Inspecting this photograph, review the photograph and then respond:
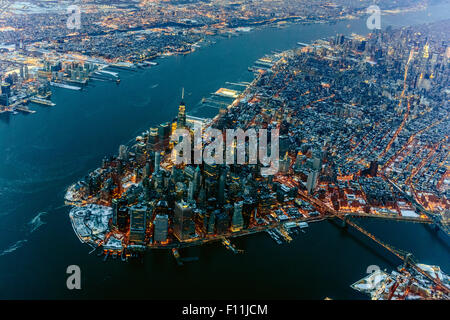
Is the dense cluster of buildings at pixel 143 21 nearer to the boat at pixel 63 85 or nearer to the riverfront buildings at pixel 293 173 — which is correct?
the boat at pixel 63 85

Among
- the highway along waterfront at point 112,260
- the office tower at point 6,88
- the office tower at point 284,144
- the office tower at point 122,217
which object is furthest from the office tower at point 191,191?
the office tower at point 6,88

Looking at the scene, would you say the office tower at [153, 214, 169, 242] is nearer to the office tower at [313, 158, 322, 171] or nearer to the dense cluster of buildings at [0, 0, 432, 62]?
the office tower at [313, 158, 322, 171]

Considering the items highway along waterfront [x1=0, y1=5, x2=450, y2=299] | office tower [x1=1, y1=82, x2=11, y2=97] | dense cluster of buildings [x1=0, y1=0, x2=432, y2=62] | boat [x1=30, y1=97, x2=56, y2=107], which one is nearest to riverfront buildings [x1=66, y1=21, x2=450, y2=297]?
highway along waterfront [x1=0, y1=5, x2=450, y2=299]

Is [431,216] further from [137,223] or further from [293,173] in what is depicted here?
[137,223]

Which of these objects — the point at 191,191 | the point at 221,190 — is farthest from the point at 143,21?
the point at 191,191

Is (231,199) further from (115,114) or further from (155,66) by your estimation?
(155,66)
